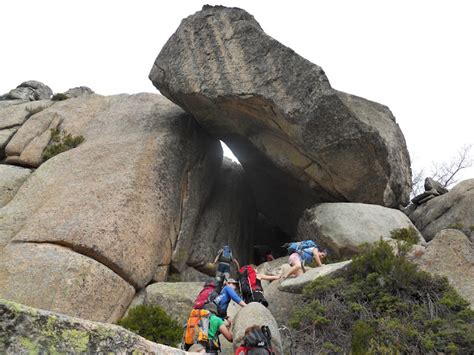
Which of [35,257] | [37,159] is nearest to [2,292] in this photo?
[35,257]

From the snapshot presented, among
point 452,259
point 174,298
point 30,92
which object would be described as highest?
point 452,259

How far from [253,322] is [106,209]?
7329 millimetres

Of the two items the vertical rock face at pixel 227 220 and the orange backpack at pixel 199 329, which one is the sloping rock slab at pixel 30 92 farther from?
the orange backpack at pixel 199 329

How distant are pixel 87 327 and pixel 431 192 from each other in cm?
2183

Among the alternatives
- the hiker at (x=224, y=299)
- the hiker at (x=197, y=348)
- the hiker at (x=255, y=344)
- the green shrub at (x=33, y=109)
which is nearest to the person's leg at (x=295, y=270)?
the hiker at (x=224, y=299)

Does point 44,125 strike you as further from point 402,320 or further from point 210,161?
point 402,320

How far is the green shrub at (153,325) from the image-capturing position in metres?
10.9

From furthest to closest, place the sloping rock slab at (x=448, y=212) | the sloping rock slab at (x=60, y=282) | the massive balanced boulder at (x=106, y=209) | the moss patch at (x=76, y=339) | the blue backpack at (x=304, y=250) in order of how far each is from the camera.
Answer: the sloping rock slab at (x=448, y=212)
the blue backpack at (x=304, y=250)
the massive balanced boulder at (x=106, y=209)
the sloping rock slab at (x=60, y=282)
the moss patch at (x=76, y=339)

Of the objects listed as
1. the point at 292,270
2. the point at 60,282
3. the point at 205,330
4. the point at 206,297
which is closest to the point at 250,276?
the point at 206,297

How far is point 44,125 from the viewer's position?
70.3 feet

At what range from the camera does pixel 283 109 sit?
56.1 ft

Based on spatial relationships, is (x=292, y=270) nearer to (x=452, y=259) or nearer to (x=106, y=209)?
(x=452, y=259)

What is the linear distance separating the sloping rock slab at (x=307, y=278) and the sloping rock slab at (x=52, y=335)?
8890 millimetres

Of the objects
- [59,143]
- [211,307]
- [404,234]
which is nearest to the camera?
[211,307]
